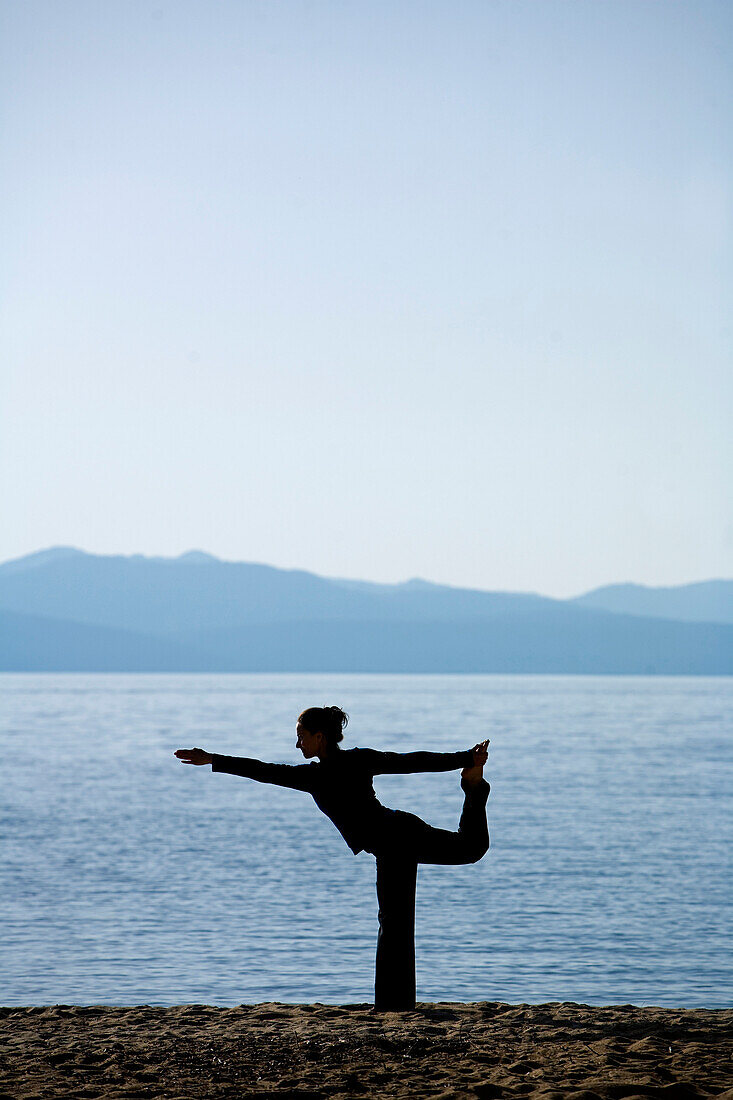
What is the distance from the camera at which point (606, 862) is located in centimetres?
2875

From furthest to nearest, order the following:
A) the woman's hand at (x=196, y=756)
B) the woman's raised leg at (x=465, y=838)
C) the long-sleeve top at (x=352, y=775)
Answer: the woman's raised leg at (x=465, y=838) → the long-sleeve top at (x=352, y=775) → the woman's hand at (x=196, y=756)

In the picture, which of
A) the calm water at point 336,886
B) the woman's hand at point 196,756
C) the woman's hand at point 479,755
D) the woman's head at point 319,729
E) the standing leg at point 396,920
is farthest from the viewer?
the calm water at point 336,886

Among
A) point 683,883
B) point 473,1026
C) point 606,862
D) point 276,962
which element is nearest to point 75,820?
point 606,862

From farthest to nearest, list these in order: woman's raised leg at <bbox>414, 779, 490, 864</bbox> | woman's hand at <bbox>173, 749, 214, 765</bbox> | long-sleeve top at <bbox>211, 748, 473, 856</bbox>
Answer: woman's raised leg at <bbox>414, 779, 490, 864</bbox> < long-sleeve top at <bbox>211, 748, 473, 856</bbox> < woman's hand at <bbox>173, 749, 214, 765</bbox>

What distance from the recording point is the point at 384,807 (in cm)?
898

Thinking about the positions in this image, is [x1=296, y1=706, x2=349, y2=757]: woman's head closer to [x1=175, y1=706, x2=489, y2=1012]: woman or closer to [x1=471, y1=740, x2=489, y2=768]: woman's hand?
[x1=175, y1=706, x2=489, y2=1012]: woman

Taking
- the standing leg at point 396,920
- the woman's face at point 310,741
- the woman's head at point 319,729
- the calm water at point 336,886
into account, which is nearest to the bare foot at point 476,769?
the standing leg at point 396,920

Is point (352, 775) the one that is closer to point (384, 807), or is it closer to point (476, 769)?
point (384, 807)

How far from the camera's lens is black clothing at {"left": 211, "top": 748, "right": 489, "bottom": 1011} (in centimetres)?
858

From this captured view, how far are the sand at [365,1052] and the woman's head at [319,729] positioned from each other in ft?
6.84

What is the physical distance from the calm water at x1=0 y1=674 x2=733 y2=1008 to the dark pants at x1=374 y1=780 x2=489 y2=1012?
5.63 metres

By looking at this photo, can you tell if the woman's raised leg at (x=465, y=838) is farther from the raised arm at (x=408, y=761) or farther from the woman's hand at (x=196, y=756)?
the woman's hand at (x=196, y=756)

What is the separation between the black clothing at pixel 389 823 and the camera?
8.58 meters

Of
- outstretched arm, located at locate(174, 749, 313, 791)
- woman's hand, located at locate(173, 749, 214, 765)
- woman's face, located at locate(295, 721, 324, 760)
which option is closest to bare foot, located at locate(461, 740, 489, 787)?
woman's face, located at locate(295, 721, 324, 760)
